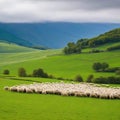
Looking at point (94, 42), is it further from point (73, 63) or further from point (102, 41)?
point (73, 63)

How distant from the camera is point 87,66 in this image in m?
123

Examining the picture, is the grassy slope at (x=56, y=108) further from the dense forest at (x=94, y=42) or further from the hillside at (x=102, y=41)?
the hillside at (x=102, y=41)

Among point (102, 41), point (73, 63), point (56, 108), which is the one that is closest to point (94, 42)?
point (102, 41)

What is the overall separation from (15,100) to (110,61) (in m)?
93.6

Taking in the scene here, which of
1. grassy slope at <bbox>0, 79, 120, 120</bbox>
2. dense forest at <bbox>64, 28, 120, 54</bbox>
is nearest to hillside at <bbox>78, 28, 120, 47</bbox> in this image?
dense forest at <bbox>64, 28, 120, 54</bbox>

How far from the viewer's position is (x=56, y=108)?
3100 cm

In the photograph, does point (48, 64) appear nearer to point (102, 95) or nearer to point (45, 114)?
point (102, 95)

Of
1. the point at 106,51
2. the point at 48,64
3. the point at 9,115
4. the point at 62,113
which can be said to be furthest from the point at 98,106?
the point at 106,51

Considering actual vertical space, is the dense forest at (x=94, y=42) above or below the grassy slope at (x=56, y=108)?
above

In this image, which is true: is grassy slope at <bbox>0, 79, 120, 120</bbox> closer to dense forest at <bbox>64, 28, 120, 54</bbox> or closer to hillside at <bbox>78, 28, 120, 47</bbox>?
dense forest at <bbox>64, 28, 120, 54</bbox>

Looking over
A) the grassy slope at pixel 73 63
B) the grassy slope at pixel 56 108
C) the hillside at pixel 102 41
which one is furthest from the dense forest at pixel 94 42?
the grassy slope at pixel 56 108

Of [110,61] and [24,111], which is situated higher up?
[110,61]

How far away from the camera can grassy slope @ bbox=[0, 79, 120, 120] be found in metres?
27.1

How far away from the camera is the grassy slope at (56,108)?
27.1 m
